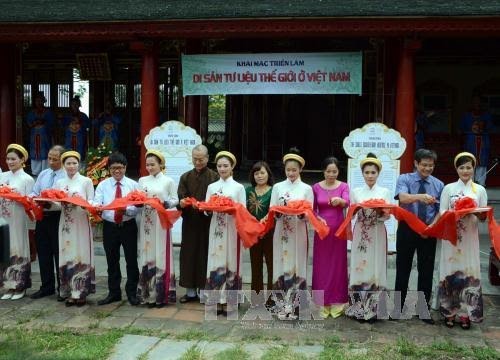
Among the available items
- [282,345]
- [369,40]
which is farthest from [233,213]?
[369,40]

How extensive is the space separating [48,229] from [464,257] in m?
4.51

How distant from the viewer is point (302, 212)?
222 inches

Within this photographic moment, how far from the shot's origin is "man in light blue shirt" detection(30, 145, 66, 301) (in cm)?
657

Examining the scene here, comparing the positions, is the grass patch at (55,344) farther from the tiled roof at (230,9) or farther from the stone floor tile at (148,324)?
the tiled roof at (230,9)

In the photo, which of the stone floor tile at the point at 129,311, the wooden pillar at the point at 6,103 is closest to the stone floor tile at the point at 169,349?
the stone floor tile at the point at 129,311

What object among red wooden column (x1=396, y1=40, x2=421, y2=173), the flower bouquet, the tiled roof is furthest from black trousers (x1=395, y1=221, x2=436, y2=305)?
the flower bouquet

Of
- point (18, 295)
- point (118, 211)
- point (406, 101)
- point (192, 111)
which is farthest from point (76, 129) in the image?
point (118, 211)

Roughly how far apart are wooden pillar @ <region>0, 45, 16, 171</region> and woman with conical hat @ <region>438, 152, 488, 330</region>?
979cm

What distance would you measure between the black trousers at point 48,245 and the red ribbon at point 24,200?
120 mm

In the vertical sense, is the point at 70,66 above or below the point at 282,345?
above

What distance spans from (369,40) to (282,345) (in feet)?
26.5

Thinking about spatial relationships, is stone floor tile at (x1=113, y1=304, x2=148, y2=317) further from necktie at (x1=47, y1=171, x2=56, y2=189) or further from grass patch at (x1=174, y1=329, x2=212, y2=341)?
necktie at (x1=47, y1=171, x2=56, y2=189)

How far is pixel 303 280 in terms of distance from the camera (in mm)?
5906

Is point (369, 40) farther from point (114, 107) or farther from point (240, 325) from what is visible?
point (240, 325)
